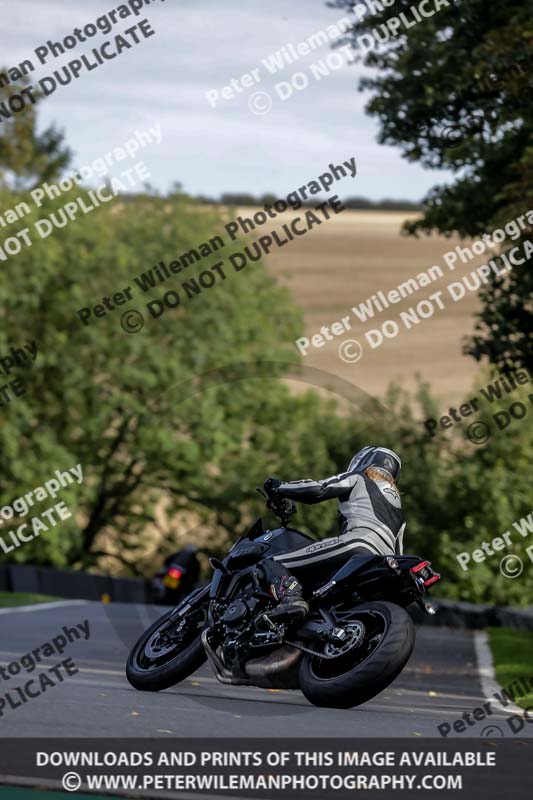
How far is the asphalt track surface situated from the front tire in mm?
174

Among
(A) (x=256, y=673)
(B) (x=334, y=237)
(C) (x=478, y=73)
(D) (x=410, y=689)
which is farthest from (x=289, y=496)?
(B) (x=334, y=237)

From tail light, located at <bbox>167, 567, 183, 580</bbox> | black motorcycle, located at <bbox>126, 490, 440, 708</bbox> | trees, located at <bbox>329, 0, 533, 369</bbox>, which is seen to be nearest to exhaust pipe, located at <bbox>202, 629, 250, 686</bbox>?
A: black motorcycle, located at <bbox>126, 490, 440, 708</bbox>

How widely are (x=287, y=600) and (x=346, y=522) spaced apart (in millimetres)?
642

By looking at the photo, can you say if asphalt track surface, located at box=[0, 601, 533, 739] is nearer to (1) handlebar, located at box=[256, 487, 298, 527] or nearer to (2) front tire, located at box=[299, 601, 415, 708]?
(2) front tire, located at box=[299, 601, 415, 708]

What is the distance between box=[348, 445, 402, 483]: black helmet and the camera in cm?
948

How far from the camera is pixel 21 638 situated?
13.6m

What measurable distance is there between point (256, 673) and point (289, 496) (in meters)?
1.09

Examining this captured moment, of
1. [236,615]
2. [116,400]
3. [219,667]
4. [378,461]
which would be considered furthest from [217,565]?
[116,400]

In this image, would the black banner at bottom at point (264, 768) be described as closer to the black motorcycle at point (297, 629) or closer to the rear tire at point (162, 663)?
the black motorcycle at point (297, 629)

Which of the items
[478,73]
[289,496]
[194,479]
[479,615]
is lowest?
[479,615]

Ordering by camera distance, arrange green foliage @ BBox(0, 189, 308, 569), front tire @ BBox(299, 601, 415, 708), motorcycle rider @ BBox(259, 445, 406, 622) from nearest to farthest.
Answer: front tire @ BBox(299, 601, 415, 708), motorcycle rider @ BBox(259, 445, 406, 622), green foliage @ BBox(0, 189, 308, 569)

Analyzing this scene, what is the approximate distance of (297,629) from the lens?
8.88 m

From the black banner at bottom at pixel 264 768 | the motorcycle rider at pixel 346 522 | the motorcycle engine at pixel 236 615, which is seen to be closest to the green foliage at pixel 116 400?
the motorcycle rider at pixel 346 522

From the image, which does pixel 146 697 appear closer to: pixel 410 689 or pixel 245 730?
pixel 245 730
